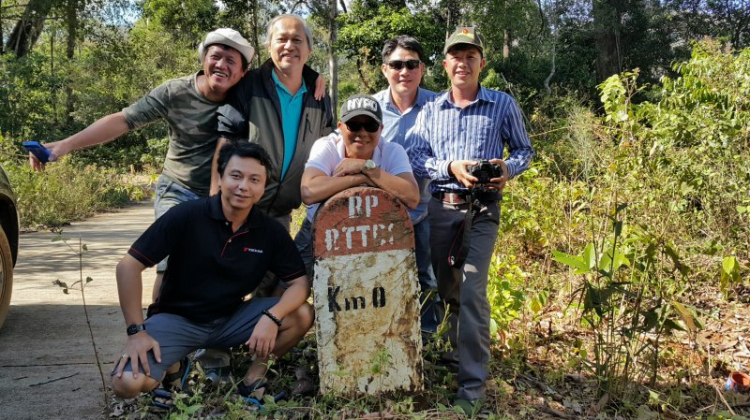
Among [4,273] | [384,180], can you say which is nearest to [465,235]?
[384,180]

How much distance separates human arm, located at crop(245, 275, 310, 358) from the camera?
3.28 m

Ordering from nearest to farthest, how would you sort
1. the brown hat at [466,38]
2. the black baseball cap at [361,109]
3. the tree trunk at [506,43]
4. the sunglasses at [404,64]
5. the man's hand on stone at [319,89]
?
the black baseball cap at [361,109]
the brown hat at [466,38]
the man's hand on stone at [319,89]
the sunglasses at [404,64]
the tree trunk at [506,43]

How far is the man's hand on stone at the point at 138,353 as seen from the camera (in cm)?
A: 305

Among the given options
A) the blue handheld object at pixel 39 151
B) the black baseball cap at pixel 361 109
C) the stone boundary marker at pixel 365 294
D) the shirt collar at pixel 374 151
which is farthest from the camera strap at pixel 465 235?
the blue handheld object at pixel 39 151

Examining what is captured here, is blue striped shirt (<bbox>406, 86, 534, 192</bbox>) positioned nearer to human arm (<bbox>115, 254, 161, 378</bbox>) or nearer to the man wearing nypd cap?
the man wearing nypd cap

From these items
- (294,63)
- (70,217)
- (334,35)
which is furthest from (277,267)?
(334,35)

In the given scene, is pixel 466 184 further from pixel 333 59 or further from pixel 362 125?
pixel 333 59

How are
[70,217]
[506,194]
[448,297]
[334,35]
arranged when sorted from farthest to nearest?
[334,35] → [70,217] → [506,194] → [448,297]

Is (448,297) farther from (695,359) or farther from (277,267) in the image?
(695,359)

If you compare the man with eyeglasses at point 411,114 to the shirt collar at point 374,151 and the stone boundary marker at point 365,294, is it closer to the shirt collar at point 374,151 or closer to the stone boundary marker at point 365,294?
the shirt collar at point 374,151

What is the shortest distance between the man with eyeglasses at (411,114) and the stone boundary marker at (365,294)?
0.71 meters

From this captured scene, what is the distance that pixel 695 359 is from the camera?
14.4 feet

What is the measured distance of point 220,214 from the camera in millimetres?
3373

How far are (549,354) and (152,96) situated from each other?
10.3ft
